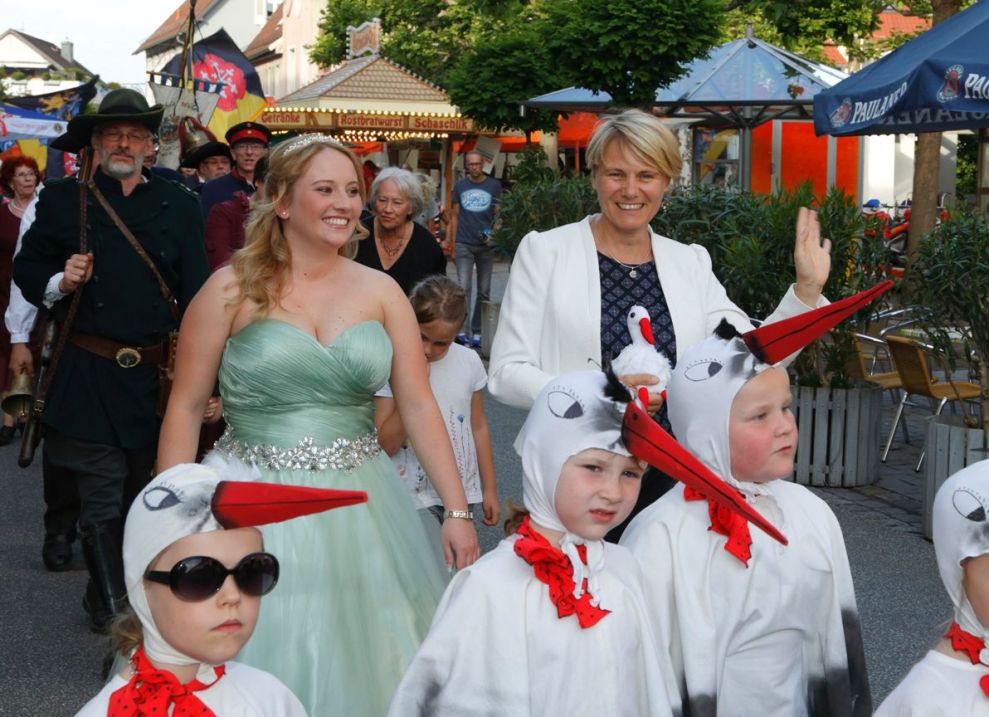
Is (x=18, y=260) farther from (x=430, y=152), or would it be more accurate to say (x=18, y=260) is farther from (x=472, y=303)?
(x=430, y=152)

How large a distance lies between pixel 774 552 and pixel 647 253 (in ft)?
4.08

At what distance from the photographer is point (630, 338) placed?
444 centimetres

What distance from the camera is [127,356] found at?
599 cm

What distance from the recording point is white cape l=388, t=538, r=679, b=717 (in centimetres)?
329

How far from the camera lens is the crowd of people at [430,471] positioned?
116 inches

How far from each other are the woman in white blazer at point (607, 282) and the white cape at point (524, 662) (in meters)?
0.98

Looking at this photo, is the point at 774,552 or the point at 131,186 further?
the point at 131,186

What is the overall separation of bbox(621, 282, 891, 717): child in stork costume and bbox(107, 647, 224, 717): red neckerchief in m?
1.25

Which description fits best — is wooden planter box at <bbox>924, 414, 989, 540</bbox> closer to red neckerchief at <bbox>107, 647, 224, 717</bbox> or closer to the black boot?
the black boot

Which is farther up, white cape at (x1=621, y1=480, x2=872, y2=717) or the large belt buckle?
the large belt buckle

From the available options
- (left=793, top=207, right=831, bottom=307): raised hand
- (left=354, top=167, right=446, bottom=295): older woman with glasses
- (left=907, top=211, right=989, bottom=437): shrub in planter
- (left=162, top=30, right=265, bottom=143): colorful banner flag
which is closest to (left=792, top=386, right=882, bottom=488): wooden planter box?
(left=907, top=211, right=989, bottom=437): shrub in planter

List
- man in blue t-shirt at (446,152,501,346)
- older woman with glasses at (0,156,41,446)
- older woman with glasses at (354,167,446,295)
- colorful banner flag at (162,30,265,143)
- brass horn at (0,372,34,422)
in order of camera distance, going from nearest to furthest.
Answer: brass horn at (0,372,34,422), older woman with glasses at (354,167,446,295), older woman with glasses at (0,156,41,446), colorful banner flag at (162,30,265,143), man in blue t-shirt at (446,152,501,346)

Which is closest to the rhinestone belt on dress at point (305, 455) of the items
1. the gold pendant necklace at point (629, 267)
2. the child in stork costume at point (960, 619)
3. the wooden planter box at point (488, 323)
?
the gold pendant necklace at point (629, 267)

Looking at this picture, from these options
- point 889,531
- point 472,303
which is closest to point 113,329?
point 889,531
